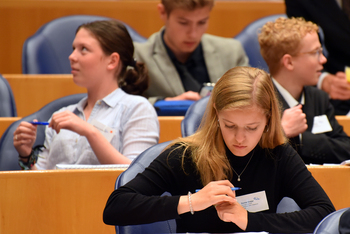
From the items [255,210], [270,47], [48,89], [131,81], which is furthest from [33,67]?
[255,210]

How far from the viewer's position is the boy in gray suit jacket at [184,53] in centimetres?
292

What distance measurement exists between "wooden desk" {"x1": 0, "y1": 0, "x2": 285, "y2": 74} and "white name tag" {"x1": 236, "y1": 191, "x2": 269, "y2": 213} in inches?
107

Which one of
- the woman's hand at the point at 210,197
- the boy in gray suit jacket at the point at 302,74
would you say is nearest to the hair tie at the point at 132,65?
the boy in gray suit jacket at the point at 302,74

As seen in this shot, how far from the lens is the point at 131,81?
8.16 feet

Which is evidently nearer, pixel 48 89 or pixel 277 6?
pixel 48 89

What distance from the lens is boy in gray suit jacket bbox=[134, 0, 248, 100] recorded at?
9.57ft

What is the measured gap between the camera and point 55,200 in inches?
68.4

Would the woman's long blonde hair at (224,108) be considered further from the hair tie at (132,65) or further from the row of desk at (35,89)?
the row of desk at (35,89)

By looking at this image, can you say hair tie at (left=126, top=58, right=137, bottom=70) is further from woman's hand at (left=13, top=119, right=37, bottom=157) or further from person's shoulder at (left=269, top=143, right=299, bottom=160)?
person's shoulder at (left=269, top=143, right=299, bottom=160)

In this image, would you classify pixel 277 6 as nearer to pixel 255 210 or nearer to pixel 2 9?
pixel 2 9

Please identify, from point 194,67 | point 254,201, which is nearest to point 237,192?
point 254,201

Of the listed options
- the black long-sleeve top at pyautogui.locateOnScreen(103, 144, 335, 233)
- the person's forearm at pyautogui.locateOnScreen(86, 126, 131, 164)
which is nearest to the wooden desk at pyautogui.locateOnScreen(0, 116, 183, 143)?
the person's forearm at pyautogui.locateOnScreen(86, 126, 131, 164)

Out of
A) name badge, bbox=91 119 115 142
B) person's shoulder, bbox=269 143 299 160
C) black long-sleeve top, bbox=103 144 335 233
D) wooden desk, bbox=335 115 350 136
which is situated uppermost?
person's shoulder, bbox=269 143 299 160

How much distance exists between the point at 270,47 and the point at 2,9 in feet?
7.68
